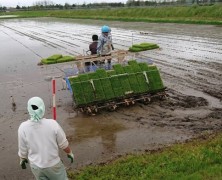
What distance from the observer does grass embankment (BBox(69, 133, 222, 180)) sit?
5535 millimetres

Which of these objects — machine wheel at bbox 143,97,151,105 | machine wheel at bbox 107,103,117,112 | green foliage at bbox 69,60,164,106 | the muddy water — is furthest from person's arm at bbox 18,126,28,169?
machine wheel at bbox 143,97,151,105

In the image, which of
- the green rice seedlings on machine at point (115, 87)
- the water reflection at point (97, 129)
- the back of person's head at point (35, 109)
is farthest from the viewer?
the green rice seedlings on machine at point (115, 87)

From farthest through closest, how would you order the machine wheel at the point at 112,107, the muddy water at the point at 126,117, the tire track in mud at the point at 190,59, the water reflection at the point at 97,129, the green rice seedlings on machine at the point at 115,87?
1. the tire track in mud at the point at 190,59
2. the machine wheel at the point at 112,107
3. the green rice seedlings on machine at the point at 115,87
4. the water reflection at the point at 97,129
5. the muddy water at the point at 126,117

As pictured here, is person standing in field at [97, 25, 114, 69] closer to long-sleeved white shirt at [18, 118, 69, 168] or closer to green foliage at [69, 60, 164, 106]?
green foliage at [69, 60, 164, 106]

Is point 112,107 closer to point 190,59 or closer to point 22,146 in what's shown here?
point 22,146

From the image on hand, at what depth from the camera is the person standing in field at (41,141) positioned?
12.9 ft

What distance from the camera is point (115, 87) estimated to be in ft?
32.4

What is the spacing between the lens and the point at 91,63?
1155cm

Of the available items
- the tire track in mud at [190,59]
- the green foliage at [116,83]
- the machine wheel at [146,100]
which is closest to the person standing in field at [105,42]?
the green foliage at [116,83]

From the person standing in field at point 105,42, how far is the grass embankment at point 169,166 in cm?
541

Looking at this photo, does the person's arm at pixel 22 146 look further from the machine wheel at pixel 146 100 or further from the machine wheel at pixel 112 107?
the machine wheel at pixel 146 100

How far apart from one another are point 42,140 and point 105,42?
25.3 feet

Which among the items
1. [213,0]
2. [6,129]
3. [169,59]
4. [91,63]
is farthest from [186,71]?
[213,0]

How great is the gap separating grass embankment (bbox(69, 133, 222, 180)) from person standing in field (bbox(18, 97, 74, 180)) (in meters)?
1.89
